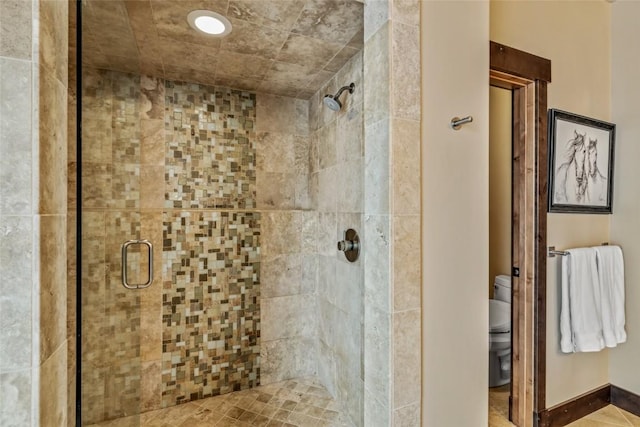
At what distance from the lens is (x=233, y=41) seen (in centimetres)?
180

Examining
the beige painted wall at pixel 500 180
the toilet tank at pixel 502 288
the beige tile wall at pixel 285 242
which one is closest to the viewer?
the beige tile wall at pixel 285 242

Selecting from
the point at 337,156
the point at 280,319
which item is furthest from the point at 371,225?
the point at 280,319

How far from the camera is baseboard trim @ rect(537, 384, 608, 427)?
191cm

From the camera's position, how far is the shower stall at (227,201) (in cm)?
150

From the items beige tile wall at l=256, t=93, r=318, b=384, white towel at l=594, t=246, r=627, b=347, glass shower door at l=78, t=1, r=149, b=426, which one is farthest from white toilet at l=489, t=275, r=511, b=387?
glass shower door at l=78, t=1, r=149, b=426

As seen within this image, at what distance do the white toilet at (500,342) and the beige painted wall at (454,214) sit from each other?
1.13 m

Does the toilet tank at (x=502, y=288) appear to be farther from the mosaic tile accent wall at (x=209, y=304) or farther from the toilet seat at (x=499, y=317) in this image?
the mosaic tile accent wall at (x=209, y=304)

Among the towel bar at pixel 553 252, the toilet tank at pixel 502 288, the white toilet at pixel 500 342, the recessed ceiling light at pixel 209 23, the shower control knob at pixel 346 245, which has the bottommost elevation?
the white toilet at pixel 500 342

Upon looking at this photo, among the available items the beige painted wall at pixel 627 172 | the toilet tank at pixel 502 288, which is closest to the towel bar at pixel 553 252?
the beige painted wall at pixel 627 172

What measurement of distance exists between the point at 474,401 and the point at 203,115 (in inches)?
94.3

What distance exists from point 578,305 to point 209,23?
267 centimetres

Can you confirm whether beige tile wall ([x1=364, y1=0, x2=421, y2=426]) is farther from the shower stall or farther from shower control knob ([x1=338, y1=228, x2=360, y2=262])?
shower control knob ([x1=338, y1=228, x2=360, y2=262])

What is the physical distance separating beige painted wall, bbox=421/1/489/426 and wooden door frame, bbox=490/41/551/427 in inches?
26.8

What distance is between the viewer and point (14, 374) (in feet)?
2.43
